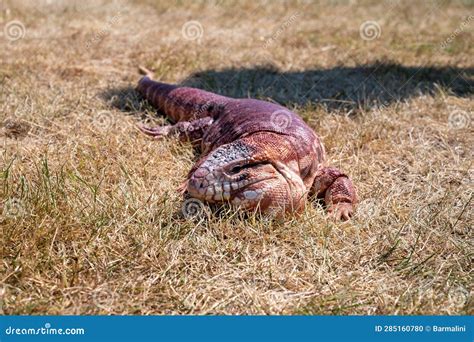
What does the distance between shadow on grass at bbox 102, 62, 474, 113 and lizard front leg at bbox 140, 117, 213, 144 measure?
654 millimetres

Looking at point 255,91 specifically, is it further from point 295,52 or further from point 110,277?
point 110,277

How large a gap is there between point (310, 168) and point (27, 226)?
1.95 meters

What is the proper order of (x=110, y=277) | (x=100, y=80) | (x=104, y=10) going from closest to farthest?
(x=110, y=277)
(x=100, y=80)
(x=104, y=10)

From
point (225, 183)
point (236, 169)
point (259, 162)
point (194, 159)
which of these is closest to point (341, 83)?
point (194, 159)

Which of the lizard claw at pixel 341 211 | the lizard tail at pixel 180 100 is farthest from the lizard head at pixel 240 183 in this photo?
the lizard tail at pixel 180 100

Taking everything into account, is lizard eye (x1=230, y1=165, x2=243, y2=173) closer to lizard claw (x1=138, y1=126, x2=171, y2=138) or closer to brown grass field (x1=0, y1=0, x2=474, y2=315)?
brown grass field (x1=0, y1=0, x2=474, y2=315)

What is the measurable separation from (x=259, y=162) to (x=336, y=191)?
0.70 meters

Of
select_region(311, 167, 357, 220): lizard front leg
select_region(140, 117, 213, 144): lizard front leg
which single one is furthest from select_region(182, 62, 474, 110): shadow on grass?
select_region(311, 167, 357, 220): lizard front leg

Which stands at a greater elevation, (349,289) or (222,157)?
(222,157)

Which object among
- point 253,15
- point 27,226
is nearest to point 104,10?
point 253,15

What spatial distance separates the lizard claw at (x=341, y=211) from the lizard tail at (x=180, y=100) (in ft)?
5.57

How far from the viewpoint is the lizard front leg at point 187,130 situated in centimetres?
500

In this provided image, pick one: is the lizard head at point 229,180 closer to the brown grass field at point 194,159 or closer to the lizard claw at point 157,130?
the brown grass field at point 194,159

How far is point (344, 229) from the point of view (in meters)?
3.63
